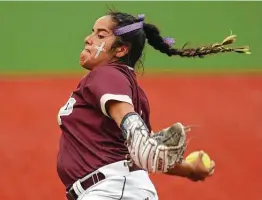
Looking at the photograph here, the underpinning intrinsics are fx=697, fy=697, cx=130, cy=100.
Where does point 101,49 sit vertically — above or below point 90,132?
above

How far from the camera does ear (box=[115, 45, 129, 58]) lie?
2.10 m

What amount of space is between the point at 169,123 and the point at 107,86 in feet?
7.50

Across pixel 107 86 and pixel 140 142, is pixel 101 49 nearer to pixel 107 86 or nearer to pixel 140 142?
pixel 107 86

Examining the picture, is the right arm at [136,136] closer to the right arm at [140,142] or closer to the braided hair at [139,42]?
the right arm at [140,142]

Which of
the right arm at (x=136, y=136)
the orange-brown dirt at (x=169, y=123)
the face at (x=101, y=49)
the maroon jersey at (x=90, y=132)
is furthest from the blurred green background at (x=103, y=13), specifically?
the right arm at (x=136, y=136)

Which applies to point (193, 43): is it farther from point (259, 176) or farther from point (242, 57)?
point (259, 176)

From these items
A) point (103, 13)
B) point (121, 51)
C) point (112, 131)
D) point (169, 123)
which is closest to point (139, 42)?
point (121, 51)

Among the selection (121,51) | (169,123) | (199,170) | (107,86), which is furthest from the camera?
(169,123)

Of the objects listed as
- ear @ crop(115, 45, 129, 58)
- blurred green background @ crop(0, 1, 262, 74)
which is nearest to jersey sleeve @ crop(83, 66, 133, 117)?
ear @ crop(115, 45, 129, 58)

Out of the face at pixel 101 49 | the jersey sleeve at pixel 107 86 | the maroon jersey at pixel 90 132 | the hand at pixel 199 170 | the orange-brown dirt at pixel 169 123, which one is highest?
the face at pixel 101 49

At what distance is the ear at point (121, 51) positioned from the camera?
210 cm

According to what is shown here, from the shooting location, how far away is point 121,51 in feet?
6.88

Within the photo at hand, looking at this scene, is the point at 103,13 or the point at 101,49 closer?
the point at 101,49

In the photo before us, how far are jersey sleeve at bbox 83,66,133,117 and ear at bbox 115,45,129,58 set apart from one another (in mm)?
184
